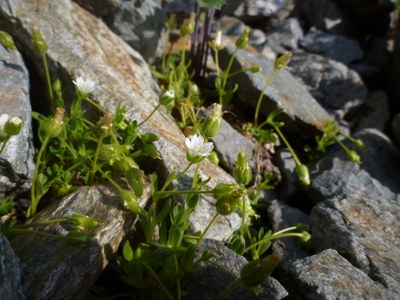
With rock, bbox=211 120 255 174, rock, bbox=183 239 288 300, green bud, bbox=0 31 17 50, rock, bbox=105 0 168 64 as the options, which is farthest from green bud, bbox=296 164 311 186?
green bud, bbox=0 31 17 50

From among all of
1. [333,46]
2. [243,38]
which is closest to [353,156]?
[243,38]

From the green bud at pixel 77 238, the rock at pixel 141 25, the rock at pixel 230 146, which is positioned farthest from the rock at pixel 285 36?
the green bud at pixel 77 238

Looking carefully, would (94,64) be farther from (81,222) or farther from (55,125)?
(81,222)

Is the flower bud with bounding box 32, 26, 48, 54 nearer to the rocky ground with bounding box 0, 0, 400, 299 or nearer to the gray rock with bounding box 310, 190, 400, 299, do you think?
the rocky ground with bounding box 0, 0, 400, 299

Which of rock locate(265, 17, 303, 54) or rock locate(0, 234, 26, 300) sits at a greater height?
rock locate(265, 17, 303, 54)

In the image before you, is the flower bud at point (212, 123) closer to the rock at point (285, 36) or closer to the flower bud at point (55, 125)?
the flower bud at point (55, 125)

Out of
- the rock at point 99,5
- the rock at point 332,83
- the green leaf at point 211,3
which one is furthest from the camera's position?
the rock at point 332,83
